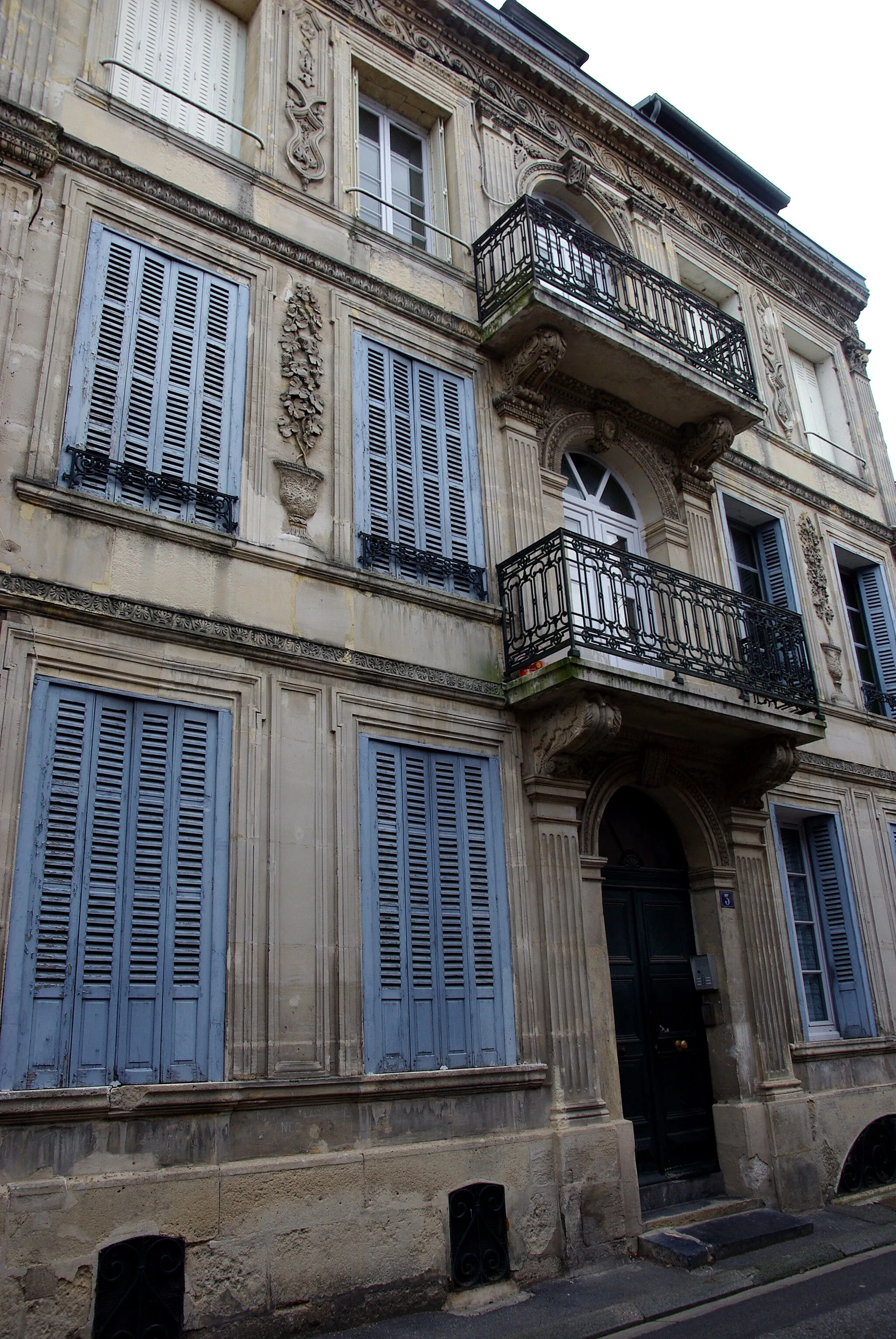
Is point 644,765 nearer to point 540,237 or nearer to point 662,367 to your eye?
point 662,367

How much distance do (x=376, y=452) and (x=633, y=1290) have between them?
661 cm

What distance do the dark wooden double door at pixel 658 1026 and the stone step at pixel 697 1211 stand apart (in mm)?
255

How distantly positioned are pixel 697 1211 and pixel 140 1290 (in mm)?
4765

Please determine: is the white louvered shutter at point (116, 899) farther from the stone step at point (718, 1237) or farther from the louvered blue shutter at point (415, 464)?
the stone step at point (718, 1237)

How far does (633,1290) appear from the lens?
21.6 feet

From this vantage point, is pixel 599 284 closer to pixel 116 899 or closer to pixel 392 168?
pixel 392 168

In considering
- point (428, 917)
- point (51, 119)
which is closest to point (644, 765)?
point (428, 917)

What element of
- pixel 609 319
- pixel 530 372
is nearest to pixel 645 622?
pixel 530 372

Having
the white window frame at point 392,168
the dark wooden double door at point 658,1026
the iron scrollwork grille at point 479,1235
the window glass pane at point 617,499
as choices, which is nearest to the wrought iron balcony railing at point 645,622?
the window glass pane at point 617,499

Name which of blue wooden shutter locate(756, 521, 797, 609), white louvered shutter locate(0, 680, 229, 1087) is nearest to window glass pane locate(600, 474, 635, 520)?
blue wooden shutter locate(756, 521, 797, 609)

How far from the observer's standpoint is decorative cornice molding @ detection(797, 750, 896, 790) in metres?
11.0

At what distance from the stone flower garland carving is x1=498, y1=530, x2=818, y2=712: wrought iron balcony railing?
198 cm

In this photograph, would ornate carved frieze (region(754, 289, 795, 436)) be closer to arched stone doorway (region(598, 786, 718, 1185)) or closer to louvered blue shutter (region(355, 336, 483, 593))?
louvered blue shutter (region(355, 336, 483, 593))

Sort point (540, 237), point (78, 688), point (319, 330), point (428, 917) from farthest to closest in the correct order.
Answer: point (540, 237)
point (319, 330)
point (428, 917)
point (78, 688)
